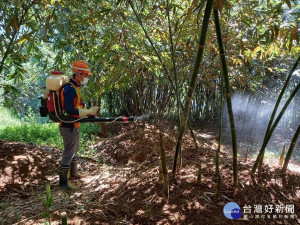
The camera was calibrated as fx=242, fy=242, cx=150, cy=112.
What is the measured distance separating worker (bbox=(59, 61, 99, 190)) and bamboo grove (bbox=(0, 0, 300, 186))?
43cm

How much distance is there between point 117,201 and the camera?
2.21 m

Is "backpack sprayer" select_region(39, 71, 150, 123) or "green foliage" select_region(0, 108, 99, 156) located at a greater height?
"backpack sprayer" select_region(39, 71, 150, 123)

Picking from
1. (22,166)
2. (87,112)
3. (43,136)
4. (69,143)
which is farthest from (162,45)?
(43,136)

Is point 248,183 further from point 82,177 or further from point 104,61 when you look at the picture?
point 104,61

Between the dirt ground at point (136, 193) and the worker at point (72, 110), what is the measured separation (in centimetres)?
30

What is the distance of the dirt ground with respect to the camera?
1.88 m

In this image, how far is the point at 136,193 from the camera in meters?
2.25

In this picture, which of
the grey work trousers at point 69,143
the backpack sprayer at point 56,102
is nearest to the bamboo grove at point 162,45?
the backpack sprayer at point 56,102

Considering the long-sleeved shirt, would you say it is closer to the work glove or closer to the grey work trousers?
the work glove

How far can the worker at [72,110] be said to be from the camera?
2654mm

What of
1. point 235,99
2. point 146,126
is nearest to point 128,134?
point 146,126

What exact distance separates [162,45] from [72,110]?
181cm

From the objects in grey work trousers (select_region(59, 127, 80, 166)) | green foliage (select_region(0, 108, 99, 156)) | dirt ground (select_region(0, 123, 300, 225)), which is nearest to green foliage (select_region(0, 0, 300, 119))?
grey work trousers (select_region(59, 127, 80, 166))

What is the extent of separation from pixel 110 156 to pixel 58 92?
2019mm
